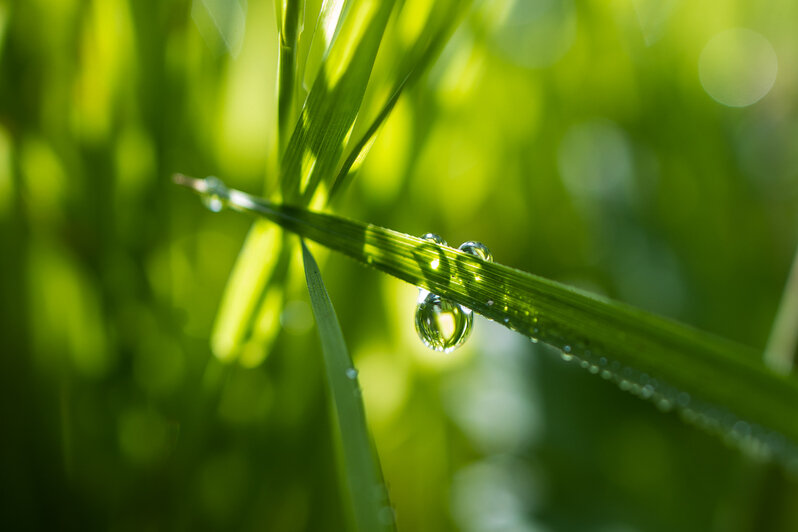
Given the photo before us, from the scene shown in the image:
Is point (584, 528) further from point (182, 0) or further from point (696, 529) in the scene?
point (182, 0)

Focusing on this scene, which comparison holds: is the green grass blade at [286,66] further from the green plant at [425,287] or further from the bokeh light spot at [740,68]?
the bokeh light spot at [740,68]

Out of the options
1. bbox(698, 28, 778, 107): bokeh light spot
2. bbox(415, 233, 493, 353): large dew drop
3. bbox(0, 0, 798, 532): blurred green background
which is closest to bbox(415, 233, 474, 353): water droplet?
bbox(415, 233, 493, 353): large dew drop

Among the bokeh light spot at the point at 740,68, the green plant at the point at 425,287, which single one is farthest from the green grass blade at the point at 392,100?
the bokeh light spot at the point at 740,68

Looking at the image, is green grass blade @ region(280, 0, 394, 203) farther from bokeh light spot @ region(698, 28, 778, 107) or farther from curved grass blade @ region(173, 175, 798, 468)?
bokeh light spot @ region(698, 28, 778, 107)

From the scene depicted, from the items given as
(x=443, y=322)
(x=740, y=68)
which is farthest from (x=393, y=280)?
(x=740, y=68)

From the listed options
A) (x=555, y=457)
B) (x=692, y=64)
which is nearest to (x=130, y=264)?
(x=555, y=457)
